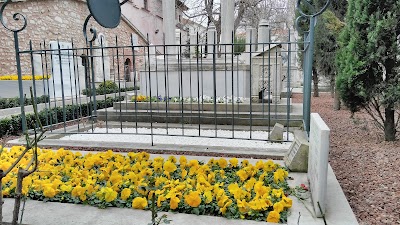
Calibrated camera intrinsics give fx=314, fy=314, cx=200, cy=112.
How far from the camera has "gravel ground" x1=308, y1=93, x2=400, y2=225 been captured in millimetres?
2912

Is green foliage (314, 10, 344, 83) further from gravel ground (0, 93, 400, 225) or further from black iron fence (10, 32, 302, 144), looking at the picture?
gravel ground (0, 93, 400, 225)

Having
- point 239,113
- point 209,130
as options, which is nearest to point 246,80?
point 239,113

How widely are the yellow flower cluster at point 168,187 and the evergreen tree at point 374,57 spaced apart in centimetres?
310

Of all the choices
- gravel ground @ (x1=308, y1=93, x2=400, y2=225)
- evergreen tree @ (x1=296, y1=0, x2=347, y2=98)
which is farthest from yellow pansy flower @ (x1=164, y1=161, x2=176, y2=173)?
evergreen tree @ (x1=296, y1=0, x2=347, y2=98)

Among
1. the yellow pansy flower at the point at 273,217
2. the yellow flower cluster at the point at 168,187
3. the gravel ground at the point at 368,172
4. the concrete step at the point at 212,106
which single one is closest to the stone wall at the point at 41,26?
the concrete step at the point at 212,106

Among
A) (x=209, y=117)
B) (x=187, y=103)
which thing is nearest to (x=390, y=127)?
Result: (x=209, y=117)

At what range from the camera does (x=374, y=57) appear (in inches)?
209

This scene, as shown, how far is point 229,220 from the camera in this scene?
2.32 metres

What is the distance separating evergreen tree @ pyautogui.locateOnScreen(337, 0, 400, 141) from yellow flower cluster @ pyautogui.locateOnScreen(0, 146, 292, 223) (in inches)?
122

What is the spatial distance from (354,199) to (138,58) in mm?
21164

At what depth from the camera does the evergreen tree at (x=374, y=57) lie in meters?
5.20

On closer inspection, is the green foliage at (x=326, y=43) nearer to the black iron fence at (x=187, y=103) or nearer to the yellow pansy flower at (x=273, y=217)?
the black iron fence at (x=187, y=103)

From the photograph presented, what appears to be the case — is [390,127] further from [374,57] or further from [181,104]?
[181,104]

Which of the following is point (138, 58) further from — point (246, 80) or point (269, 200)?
point (269, 200)
